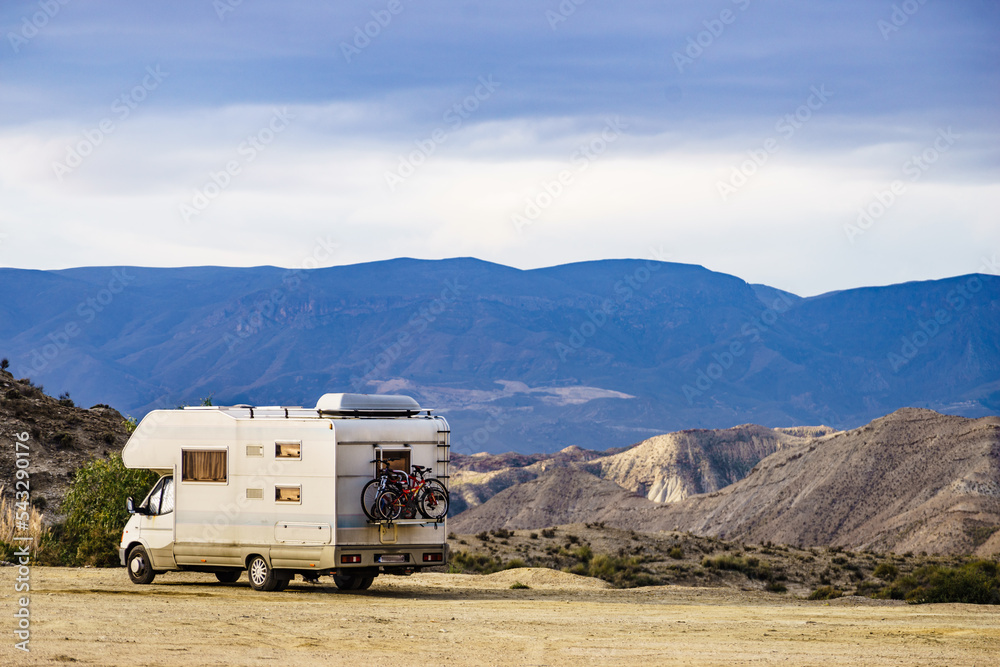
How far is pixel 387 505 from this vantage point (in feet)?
65.2

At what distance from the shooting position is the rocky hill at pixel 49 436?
1439 inches

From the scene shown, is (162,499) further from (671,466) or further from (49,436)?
(671,466)

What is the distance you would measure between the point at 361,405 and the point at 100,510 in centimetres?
1090

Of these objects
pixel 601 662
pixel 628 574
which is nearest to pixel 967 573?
pixel 628 574

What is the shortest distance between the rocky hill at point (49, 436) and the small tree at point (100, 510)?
7.05 m

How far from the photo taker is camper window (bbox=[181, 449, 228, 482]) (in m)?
20.6

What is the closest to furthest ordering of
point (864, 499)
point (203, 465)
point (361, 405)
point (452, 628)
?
point (452, 628) → point (361, 405) → point (203, 465) → point (864, 499)

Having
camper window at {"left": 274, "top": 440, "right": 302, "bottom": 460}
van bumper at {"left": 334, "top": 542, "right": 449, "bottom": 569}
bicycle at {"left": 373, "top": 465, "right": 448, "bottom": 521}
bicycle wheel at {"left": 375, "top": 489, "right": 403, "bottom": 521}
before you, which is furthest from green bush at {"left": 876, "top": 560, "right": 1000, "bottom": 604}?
camper window at {"left": 274, "top": 440, "right": 302, "bottom": 460}

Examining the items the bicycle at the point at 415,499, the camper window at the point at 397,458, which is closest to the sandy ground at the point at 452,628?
the bicycle at the point at 415,499

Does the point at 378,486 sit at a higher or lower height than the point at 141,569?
higher

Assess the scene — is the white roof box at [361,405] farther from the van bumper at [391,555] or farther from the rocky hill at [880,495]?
the rocky hill at [880,495]

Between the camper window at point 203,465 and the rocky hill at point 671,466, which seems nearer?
the camper window at point 203,465

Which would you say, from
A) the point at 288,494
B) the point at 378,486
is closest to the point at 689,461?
the point at 378,486

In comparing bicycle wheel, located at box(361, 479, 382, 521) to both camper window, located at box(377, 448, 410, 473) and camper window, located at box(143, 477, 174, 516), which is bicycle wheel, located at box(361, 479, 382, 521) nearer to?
camper window, located at box(377, 448, 410, 473)
